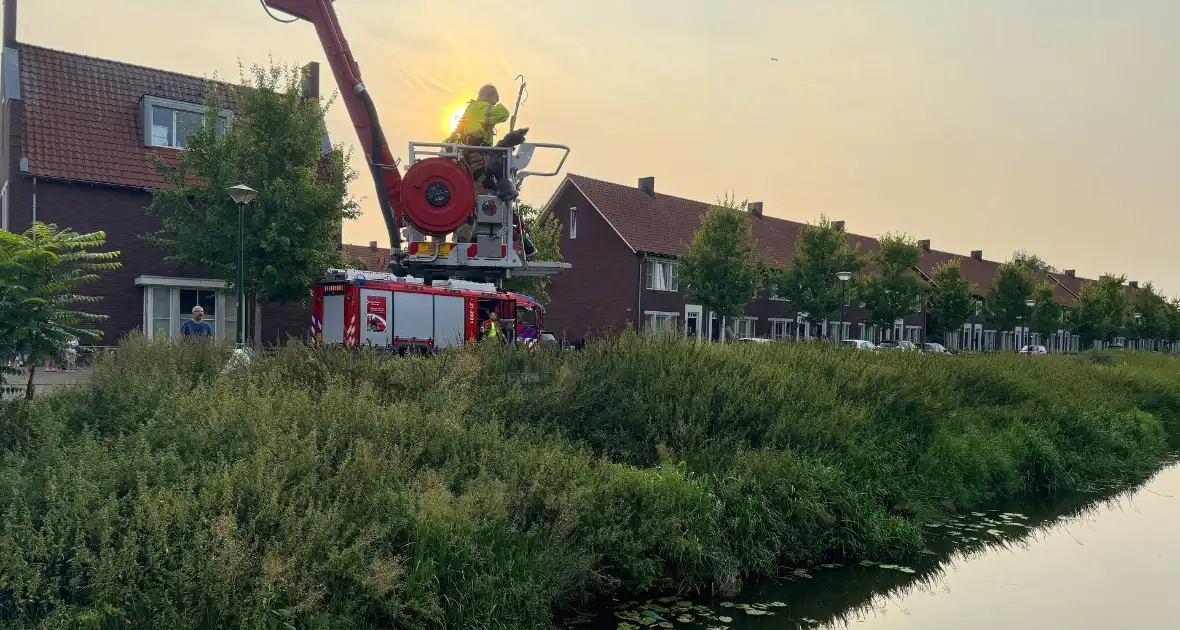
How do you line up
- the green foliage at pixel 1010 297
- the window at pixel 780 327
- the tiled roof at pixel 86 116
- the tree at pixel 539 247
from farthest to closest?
the green foliage at pixel 1010 297 < the window at pixel 780 327 < the tree at pixel 539 247 < the tiled roof at pixel 86 116

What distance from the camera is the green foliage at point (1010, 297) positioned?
5412 centimetres

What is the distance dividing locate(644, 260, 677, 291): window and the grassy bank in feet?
85.9

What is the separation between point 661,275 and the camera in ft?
130

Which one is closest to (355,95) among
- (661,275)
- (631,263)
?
(631,263)

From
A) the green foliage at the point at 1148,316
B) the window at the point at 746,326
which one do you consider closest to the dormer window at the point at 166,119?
the window at the point at 746,326

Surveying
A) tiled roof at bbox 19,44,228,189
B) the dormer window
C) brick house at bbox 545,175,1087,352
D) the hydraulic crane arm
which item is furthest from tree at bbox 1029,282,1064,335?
the hydraulic crane arm

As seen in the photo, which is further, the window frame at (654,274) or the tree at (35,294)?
the window frame at (654,274)

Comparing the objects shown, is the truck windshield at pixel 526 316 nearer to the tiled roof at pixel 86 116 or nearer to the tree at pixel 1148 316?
the tiled roof at pixel 86 116

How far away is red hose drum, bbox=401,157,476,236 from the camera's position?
10.6 meters

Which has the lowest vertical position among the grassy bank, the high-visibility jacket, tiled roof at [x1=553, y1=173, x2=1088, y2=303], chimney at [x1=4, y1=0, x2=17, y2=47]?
the grassy bank

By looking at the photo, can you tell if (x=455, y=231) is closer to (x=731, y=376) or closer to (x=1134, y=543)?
(x=731, y=376)

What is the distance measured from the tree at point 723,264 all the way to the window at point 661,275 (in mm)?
4559

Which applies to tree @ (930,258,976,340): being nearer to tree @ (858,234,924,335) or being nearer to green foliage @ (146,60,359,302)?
tree @ (858,234,924,335)

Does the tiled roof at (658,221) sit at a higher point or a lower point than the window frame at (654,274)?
higher
